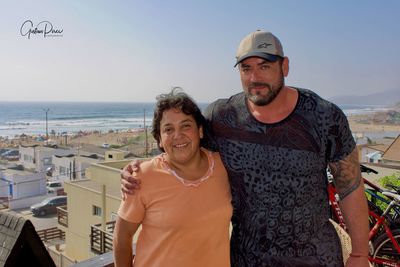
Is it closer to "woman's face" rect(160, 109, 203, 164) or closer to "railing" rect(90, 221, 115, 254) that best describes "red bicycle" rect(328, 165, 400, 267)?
"woman's face" rect(160, 109, 203, 164)

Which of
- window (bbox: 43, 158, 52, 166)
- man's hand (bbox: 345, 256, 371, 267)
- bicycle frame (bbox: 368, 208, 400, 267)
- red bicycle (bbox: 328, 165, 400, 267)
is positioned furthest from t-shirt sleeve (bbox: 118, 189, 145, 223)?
window (bbox: 43, 158, 52, 166)

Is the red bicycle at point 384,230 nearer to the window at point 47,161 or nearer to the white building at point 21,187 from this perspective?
the white building at point 21,187

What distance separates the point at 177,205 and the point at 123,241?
30 centimetres

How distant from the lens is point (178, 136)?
178 cm

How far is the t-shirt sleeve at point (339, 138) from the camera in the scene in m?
1.81

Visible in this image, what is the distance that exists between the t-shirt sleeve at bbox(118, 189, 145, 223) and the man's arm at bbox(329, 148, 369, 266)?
3.02 feet

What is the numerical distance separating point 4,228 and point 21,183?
29.1 m

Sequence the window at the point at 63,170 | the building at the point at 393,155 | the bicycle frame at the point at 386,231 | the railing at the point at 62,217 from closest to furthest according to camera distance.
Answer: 1. the bicycle frame at the point at 386,231
2. the building at the point at 393,155
3. the railing at the point at 62,217
4. the window at the point at 63,170

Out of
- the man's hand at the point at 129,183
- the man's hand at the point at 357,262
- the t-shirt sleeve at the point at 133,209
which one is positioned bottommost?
the man's hand at the point at 357,262

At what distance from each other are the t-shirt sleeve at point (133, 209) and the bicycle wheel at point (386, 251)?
247 centimetres

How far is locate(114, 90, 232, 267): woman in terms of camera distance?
5.53ft

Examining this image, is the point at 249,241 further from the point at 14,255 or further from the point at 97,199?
the point at 97,199

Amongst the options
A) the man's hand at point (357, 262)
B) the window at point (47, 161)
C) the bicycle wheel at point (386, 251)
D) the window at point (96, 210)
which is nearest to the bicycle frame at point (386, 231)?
the bicycle wheel at point (386, 251)

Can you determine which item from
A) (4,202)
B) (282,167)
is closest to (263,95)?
(282,167)
